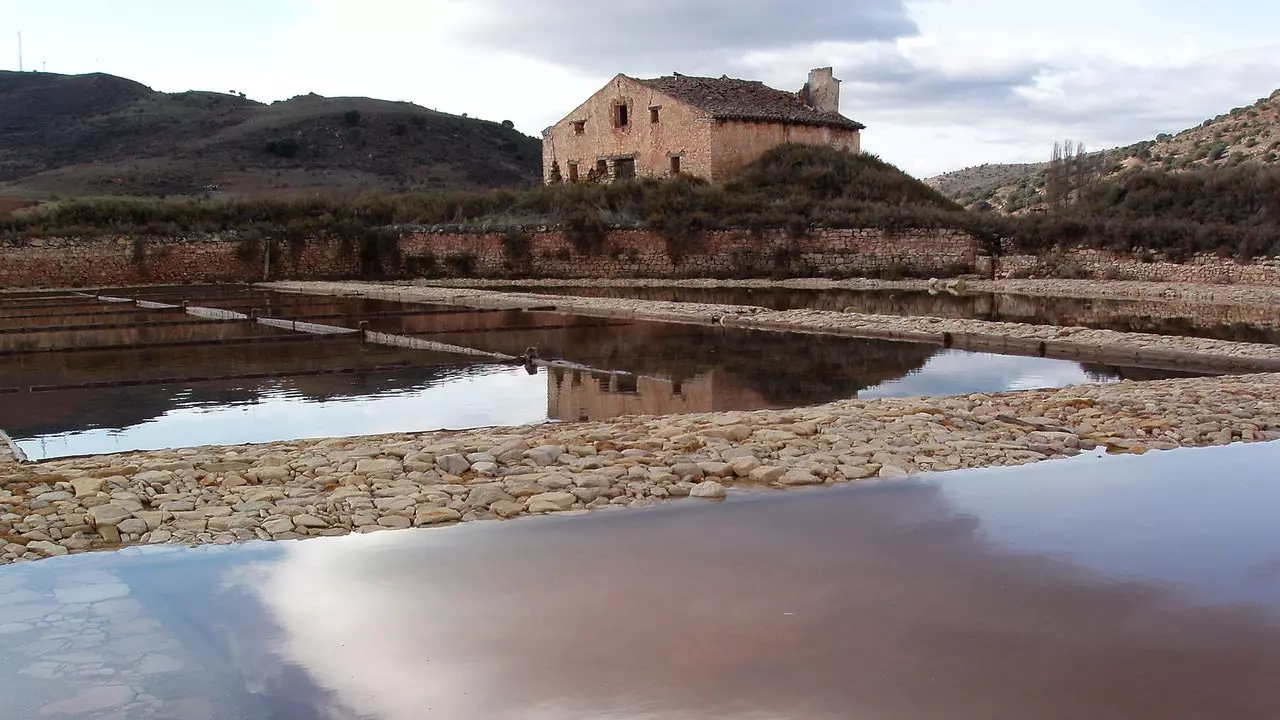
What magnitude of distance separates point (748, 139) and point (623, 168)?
13.4 feet

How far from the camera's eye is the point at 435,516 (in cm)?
552

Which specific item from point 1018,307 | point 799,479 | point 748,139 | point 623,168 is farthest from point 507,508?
point 623,168

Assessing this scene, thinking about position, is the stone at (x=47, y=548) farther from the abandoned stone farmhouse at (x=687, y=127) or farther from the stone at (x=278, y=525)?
the abandoned stone farmhouse at (x=687, y=127)

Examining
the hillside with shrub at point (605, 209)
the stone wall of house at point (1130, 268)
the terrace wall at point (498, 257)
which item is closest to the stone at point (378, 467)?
the stone wall of house at point (1130, 268)

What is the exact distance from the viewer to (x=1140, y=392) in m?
8.78

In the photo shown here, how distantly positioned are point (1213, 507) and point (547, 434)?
12.6ft

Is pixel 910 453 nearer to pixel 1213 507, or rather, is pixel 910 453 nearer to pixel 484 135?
pixel 1213 507

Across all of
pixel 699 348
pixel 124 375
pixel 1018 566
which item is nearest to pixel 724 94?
pixel 699 348

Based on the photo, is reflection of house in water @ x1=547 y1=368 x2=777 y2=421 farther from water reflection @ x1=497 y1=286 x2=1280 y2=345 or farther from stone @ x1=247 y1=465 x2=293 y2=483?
water reflection @ x1=497 y1=286 x2=1280 y2=345

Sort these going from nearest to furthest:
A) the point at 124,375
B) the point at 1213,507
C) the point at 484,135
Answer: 1. the point at 1213,507
2. the point at 124,375
3. the point at 484,135

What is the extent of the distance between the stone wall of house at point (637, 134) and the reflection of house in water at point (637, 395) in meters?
22.4

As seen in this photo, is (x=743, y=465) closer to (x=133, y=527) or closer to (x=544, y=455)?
(x=544, y=455)

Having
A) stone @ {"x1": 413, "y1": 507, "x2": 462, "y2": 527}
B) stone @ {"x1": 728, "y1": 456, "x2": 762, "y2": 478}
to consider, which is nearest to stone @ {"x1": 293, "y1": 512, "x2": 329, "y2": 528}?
stone @ {"x1": 413, "y1": 507, "x2": 462, "y2": 527}

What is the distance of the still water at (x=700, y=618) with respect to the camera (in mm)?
3559
